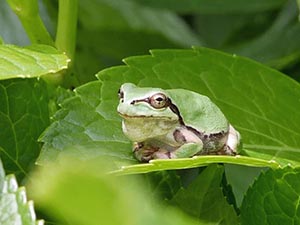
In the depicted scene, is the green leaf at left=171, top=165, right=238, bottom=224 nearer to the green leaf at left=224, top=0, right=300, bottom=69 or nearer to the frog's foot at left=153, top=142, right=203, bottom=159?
the frog's foot at left=153, top=142, right=203, bottom=159

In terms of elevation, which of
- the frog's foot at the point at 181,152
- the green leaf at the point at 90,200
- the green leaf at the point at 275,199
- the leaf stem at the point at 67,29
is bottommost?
the green leaf at the point at 275,199

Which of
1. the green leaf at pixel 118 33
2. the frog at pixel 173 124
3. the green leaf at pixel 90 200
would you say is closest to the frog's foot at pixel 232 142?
the frog at pixel 173 124

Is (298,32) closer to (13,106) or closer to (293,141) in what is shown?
(293,141)

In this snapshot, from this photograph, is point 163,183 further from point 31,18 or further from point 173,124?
point 31,18

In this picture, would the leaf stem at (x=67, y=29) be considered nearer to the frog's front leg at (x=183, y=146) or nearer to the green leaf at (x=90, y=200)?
the frog's front leg at (x=183, y=146)

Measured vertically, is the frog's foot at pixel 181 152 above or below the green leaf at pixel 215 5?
below

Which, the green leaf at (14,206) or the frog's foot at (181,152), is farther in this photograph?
the frog's foot at (181,152)

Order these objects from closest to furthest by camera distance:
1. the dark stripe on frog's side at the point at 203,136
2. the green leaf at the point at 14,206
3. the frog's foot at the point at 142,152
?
the green leaf at the point at 14,206
the frog's foot at the point at 142,152
the dark stripe on frog's side at the point at 203,136

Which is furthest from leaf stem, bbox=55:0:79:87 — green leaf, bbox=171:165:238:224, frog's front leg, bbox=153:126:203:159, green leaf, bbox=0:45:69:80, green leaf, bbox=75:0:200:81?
green leaf, bbox=75:0:200:81

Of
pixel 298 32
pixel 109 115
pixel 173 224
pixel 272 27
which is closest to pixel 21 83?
pixel 109 115
